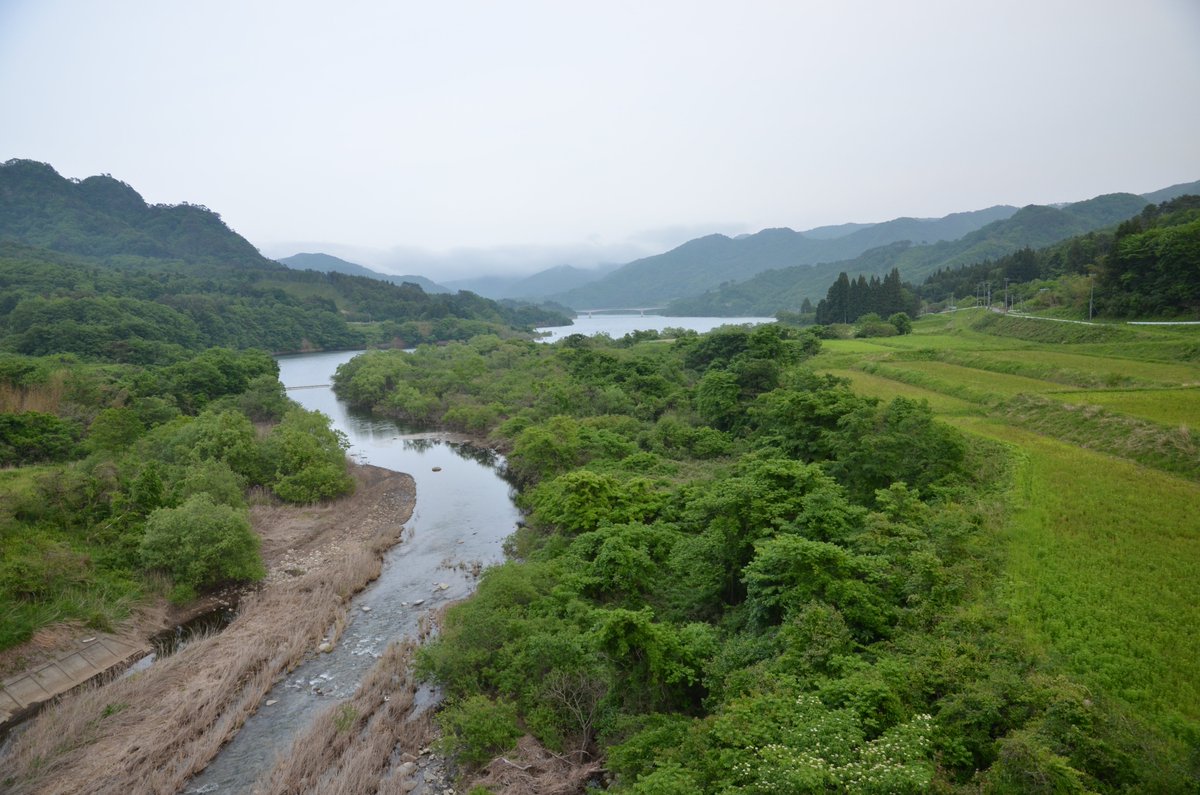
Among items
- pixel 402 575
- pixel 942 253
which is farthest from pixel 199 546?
pixel 942 253

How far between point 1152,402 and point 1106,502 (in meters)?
8.73

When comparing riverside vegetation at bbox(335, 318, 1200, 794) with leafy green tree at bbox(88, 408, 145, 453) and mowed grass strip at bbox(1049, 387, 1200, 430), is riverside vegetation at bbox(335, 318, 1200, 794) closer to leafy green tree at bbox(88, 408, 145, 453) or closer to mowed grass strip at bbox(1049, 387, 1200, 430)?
mowed grass strip at bbox(1049, 387, 1200, 430)

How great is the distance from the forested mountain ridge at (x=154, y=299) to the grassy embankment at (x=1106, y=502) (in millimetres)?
78145

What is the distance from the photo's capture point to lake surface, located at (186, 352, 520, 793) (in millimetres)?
14859

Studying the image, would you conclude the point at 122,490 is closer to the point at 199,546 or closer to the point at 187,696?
the point at 199,546

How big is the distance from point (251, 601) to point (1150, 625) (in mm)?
26308

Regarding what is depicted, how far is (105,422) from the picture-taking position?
31.7 meters

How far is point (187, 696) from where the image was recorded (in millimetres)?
16156

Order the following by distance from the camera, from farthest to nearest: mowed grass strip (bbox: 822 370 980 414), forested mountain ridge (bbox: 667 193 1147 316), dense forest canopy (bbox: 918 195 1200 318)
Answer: forested mountain ridge (bbox: 667 193 1147 316), dense forest canopy (bbox: 918 195 1200 318), mowed grass strip (bbox: 822 370 980 414)

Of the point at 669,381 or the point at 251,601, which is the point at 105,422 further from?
the point at 669,381

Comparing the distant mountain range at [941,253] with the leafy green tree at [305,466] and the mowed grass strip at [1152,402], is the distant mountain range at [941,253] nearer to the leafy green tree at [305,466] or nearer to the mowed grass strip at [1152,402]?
the mowed grass strip at [1152,402]

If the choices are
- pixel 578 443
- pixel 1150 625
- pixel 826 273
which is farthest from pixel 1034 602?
pixel 826 273

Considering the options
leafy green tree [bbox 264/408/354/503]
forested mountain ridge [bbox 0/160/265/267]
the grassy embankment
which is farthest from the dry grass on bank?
forested mountain ridge [bbox 0/160/265/267]

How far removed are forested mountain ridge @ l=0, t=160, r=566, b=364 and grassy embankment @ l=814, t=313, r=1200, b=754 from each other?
78.1m
